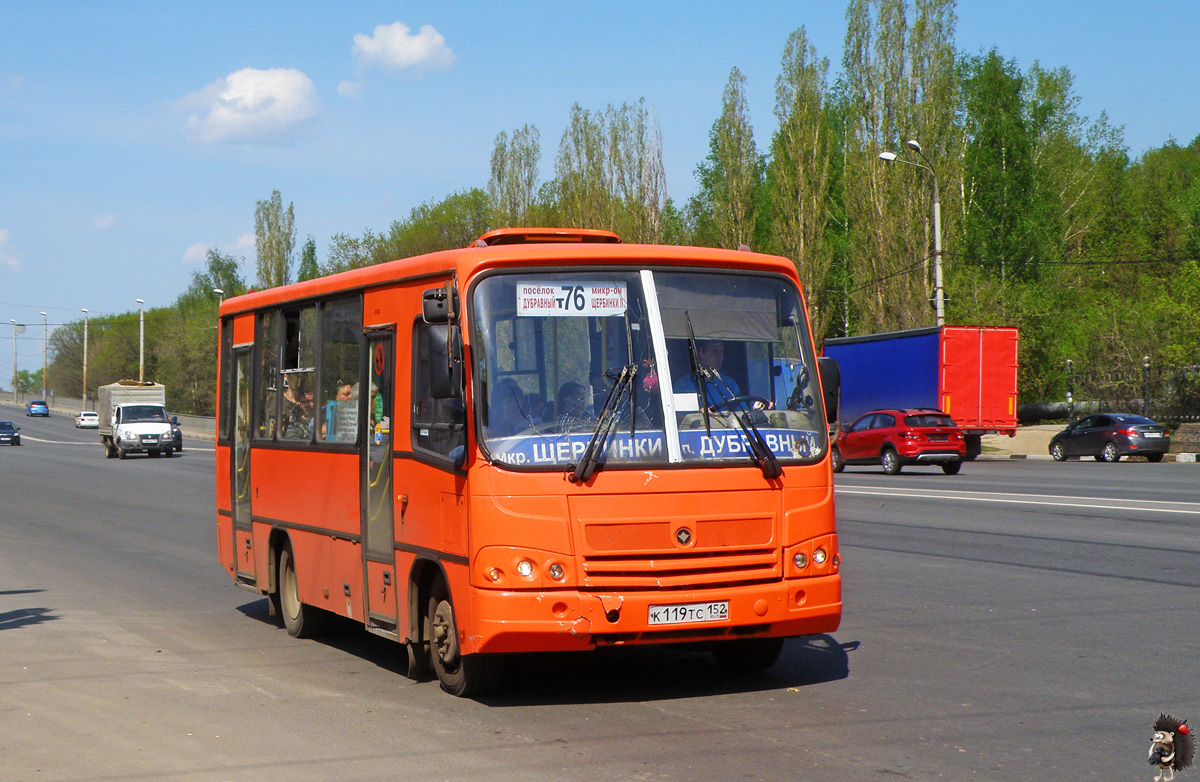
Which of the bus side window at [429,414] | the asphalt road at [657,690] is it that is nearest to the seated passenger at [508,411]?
the bus side window at [429,414]

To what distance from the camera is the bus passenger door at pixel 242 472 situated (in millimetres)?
10977

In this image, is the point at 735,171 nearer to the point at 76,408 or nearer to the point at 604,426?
the point at 604,426

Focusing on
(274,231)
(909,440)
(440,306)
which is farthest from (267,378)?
(274,231)

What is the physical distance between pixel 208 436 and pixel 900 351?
52.4 meters

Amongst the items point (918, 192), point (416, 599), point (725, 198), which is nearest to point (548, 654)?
point (416, 599)

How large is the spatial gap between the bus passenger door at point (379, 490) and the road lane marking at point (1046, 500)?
13638 mm

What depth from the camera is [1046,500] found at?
2145 cm

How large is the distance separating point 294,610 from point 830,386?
4.54 meters

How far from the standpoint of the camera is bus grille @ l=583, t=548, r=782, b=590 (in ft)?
23.0

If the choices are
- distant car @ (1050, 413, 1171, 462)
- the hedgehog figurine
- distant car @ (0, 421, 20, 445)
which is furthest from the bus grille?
distant car @ (0, 421, 20, 445)

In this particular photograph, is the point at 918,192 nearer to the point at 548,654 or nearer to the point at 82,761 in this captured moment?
the point at 548,654

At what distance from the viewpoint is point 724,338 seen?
7605mm

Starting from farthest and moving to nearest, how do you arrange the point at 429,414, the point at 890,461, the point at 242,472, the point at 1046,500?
the point at 890,461 → the point at 1046,500 → the point at 242,472 → the point at 429,414

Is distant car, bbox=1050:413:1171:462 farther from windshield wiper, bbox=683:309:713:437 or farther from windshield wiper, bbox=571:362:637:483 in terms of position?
windshield wiper, bbox=571:362:637:483
